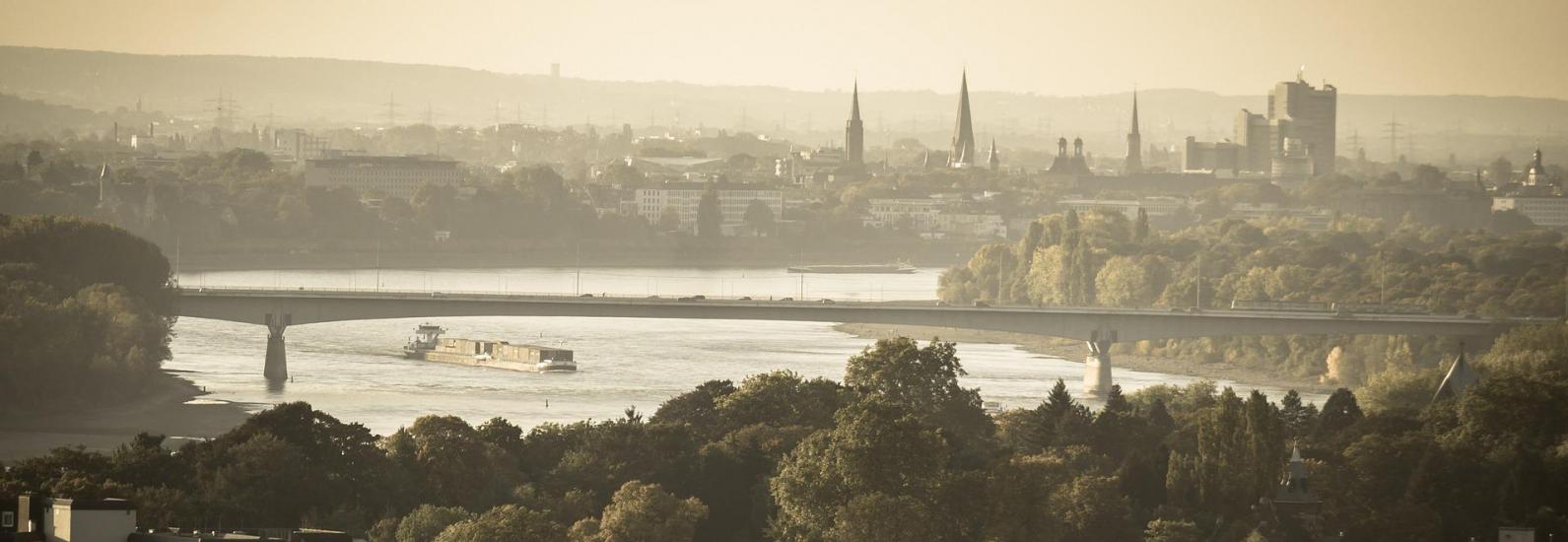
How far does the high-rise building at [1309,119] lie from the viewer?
488 feet

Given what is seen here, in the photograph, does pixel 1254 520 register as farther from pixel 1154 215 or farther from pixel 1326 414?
pixel 1154 215

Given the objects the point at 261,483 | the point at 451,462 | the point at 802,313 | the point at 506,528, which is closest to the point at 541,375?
the point at 802,313

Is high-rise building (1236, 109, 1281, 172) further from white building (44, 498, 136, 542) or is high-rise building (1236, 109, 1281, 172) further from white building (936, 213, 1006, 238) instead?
white building (44, 498, 136, 542)

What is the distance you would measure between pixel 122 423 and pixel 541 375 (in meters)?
9.79

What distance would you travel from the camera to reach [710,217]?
347 ft

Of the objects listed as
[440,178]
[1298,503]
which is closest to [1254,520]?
[1298,503]

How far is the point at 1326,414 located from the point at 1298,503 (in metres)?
6.26

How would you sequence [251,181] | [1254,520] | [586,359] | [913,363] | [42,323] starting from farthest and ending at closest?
[251,181] → [586,359] → [42,323] → [913,363] → [1254,520]

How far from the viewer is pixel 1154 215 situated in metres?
117

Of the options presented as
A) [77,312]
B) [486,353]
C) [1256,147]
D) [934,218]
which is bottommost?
[486,353]

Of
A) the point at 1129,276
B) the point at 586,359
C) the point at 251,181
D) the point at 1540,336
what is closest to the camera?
the point at 1540,336

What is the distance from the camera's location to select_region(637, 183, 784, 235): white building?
109125 millimetres

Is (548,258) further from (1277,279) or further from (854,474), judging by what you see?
(854,474)

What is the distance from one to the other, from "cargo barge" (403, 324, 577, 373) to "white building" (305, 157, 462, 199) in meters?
50.7
